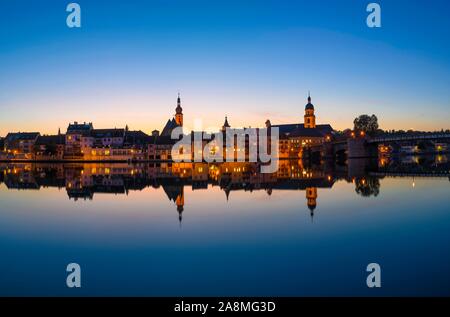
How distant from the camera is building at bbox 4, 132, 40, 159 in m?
115

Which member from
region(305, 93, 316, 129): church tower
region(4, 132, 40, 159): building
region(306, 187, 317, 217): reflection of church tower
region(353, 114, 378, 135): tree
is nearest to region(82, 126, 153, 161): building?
region(4, 132, 40, 159): building

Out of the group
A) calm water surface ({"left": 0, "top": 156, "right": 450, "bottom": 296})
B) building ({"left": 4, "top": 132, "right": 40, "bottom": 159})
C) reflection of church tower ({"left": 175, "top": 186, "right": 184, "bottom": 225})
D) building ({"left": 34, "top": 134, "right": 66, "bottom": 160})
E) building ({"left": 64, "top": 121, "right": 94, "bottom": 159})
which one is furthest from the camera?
building ({"left": 4, "top": 132, "right": 40, "bottom": 159})

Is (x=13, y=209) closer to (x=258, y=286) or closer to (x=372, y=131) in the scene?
(x=258, y=286)

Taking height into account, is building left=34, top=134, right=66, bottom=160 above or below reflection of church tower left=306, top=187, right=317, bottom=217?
above

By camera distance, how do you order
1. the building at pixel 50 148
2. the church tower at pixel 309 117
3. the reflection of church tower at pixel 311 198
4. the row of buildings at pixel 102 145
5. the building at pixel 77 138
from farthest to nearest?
the church tower at pixel 309 117, the building at pixel 50 148, the building at pixel 77 138, the row of buildings at pixel 102 145, the reflection of church tower at pixel 311 198

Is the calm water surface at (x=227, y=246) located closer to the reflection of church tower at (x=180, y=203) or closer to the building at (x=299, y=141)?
the reflection of church tower at (x=180, y=203)

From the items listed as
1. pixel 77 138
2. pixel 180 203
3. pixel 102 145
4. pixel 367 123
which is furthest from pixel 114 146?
pixel 367 123

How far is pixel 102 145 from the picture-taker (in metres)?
104

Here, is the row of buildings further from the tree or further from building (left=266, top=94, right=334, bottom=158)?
the tree

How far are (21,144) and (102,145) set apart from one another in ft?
89.4

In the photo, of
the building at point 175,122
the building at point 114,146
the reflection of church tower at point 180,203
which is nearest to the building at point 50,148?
the building at point 114,146

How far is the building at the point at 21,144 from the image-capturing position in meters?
115

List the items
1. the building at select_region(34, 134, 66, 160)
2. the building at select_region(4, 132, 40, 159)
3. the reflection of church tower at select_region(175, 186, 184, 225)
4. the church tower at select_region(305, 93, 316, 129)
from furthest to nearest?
the church tower at select_region(305, 93, 316, 129), the building at select_region(4, 132, 40, 159), the building at select_region(34, 134, 66, 160), the reflection of church tower at select_region(175, 186, 184, 225)
